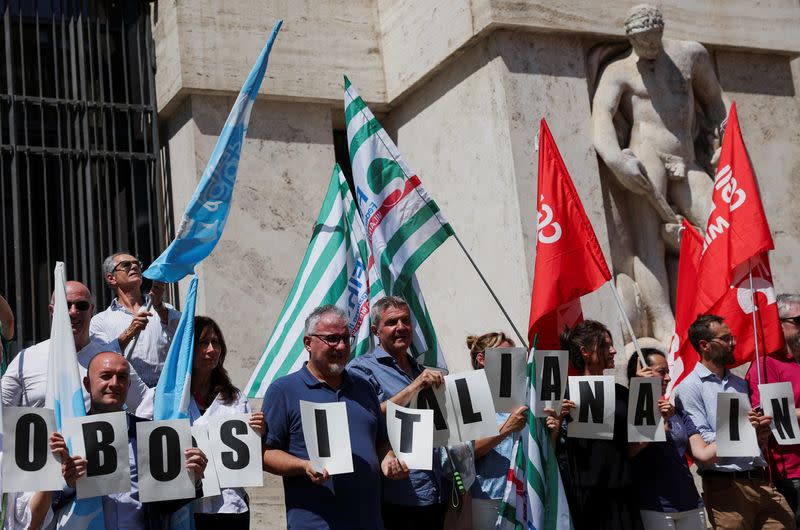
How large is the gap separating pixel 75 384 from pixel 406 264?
2.20m

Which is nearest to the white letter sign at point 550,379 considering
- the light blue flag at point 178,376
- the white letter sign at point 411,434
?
the white letter sign at point 411,434

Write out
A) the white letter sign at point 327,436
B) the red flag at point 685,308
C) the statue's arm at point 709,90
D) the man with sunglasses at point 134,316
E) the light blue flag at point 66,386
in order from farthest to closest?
the statue's arm at point 709,90 → the red flag at point 685,308 → the man with sunglasses at point 134,316 → the white letter sign at point 327,436 → the light blue flag at point 66,386

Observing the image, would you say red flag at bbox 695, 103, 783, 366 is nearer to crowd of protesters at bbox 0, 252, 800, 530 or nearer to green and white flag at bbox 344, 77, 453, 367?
crowd of protesters at bbox 0, 252, 800, 530

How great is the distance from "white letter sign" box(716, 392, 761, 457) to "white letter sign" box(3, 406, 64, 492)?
131 inches

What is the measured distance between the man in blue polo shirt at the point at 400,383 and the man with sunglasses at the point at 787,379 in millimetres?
2116

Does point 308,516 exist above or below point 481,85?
below

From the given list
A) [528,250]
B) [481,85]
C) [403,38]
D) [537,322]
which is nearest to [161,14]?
[403,38]

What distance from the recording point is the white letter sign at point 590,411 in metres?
6.29

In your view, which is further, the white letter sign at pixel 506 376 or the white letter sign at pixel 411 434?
the white letter sign at pixel 506 376

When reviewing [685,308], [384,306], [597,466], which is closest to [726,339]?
[597,466]

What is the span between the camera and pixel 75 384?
542 centimetres

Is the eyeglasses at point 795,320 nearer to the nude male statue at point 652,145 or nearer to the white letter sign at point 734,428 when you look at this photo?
the white letter sign at point 734,428

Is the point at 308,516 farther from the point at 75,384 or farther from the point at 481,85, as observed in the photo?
the point at 481,85

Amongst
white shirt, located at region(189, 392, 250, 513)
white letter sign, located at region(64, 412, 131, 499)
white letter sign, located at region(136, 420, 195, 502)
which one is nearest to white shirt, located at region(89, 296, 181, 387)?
white shirt, located at region(189, 392, 250, 513)
